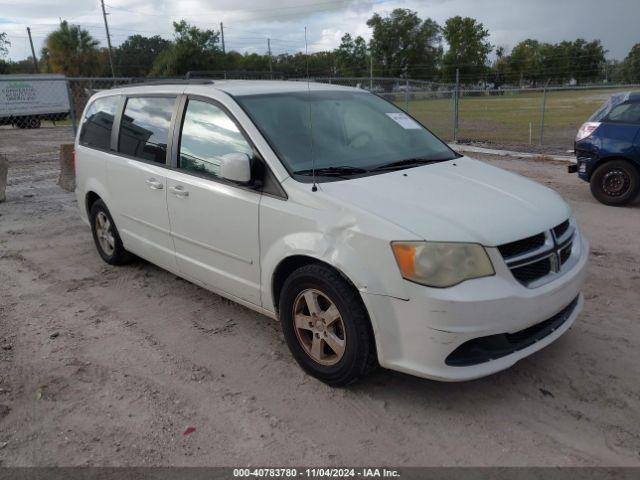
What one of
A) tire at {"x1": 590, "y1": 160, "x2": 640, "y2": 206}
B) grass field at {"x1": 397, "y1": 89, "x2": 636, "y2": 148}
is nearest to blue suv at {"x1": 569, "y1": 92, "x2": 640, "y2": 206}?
tire at {"x1": 590, "y1": 160, "x2": 640, "y2": 206}

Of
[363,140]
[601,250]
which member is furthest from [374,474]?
[601,250]

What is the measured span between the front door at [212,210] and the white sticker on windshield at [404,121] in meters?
1.35

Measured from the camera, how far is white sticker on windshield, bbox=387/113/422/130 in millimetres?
4305

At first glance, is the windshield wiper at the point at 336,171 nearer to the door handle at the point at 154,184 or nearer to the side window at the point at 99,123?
the door handle at the point at 154,184

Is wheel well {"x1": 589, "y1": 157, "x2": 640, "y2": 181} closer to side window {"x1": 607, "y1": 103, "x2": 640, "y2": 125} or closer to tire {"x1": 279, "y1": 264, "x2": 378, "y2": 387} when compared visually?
side window {"x1": 607, "y1": 103, "x2": 640, "y2": 125}

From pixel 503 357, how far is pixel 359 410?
83 cm

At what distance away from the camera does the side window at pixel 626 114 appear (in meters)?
7.52

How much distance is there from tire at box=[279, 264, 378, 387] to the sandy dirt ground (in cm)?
15

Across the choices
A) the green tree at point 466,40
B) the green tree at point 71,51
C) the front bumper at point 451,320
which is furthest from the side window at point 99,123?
the green tree at point 466,40

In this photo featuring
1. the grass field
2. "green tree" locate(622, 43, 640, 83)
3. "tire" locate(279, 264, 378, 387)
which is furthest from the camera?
"green tree" locate(622, 43, 640, 83)

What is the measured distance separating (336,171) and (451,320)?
125cm

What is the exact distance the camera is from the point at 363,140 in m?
3.91

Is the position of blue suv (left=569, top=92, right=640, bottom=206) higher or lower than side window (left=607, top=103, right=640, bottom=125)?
lower

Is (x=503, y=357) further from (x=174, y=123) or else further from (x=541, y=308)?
(x=174, y=123)
